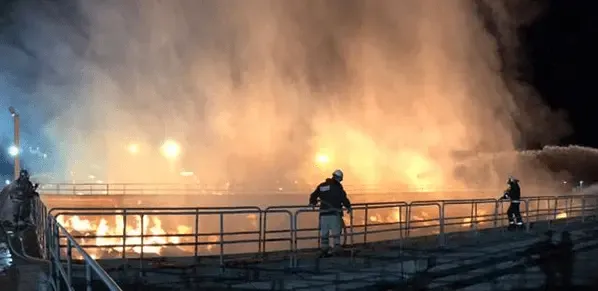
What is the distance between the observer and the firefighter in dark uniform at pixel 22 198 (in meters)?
11.1

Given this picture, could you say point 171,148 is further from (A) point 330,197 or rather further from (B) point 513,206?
(A) point 330,197

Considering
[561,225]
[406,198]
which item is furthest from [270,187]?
[561,225]

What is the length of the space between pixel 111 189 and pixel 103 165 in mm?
6273

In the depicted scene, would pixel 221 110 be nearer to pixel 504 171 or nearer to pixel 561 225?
pixel 504 171

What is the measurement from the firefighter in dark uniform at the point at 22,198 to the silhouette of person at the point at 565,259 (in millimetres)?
10138

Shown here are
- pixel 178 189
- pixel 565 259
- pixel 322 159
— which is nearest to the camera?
pixel 565 259

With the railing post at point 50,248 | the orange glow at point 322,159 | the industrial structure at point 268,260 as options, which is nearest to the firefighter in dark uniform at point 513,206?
the industrial structure at point 268,260

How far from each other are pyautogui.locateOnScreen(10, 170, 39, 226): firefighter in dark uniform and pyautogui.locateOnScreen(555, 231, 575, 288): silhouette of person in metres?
10.1

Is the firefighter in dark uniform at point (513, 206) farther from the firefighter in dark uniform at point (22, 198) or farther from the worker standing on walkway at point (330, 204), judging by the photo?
the firefighter in dark uniform at point (22, 198)

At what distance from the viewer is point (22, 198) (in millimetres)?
11141

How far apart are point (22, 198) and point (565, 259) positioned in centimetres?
1084

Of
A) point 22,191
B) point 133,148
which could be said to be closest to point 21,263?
point 22,191

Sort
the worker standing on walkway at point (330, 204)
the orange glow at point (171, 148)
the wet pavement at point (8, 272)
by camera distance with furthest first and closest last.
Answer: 1. the orange glow at point (171, 148)
2. the worker standing on walkway at point (330, 204)
3. the wet pavement at point (8, 272)

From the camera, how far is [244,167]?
32.3 metres
